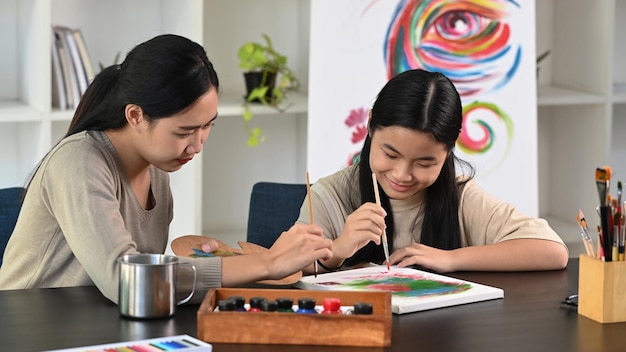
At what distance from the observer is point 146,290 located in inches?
63.3

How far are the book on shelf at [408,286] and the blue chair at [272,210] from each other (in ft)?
2.47

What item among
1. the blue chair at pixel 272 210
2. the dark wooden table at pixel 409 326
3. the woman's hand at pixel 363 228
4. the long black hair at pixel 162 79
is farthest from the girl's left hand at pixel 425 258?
the blue chair at pixel 272 210

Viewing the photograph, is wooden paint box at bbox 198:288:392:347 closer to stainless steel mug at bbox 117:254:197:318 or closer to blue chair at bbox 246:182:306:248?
stainless steel mug at bbox 117:254:197:318

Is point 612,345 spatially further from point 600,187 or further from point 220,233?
point 220,233

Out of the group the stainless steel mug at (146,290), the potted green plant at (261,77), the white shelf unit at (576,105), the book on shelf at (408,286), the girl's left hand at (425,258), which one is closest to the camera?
the stainless steel mug at (146,290)

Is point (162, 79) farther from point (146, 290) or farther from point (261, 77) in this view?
point (261, 77)

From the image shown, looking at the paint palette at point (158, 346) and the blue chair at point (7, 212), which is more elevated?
the blue chair at point (7, 212)

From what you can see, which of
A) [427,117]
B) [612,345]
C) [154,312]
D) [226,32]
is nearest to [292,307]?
[154,312]

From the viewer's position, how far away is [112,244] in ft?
5.77

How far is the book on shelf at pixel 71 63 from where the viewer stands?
3244mm

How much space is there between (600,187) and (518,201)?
1.87 metres

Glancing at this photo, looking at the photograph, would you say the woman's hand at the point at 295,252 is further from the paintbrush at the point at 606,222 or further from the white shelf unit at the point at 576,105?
the white shelf unit at the point at 576,105

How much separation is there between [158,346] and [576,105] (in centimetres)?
295

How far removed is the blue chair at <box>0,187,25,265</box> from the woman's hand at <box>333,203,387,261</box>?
0.88m
